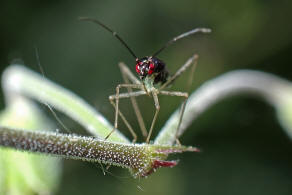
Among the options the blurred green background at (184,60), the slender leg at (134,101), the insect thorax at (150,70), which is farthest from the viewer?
the blurred green background at (184,60)

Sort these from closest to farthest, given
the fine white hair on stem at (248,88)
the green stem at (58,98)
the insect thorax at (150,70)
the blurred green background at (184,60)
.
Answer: the green stem at (58,98) < the insect thorax at (150,70) < the fine white hair on stem at (248,88) < the blurred green background at (184,60)

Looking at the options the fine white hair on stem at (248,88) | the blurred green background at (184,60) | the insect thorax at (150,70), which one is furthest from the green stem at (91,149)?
the blurred green background at (184,60)

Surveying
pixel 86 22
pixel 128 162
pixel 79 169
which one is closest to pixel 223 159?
pixel 79 169

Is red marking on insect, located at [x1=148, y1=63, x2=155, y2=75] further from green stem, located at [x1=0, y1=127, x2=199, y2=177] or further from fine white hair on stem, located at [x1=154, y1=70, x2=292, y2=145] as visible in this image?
green stem, located at [x1=0, y1=127, x2=199, y2=177]

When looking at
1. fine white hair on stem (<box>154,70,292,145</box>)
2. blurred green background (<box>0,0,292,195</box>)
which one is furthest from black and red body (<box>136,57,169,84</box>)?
blurred green background (<box>0,0,292,195</box>)

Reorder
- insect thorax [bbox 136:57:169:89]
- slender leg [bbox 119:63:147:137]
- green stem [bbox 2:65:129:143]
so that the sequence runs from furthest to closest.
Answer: insect thorax [bbox 136:57:169:89]
slender leg [bbox 119:63:147:137]
green stem [bbox 2:65:129:143]

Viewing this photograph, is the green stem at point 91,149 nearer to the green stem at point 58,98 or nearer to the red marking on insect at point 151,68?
the green stem at point 58,98
